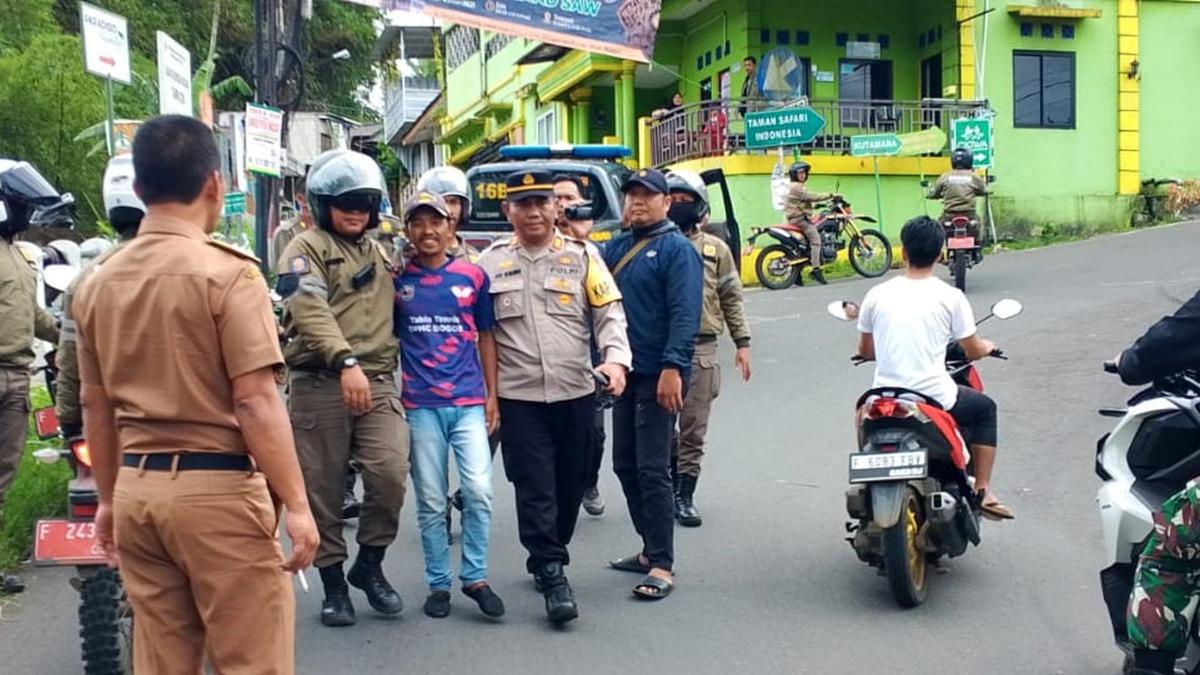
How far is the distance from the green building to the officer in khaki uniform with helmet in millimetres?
16558

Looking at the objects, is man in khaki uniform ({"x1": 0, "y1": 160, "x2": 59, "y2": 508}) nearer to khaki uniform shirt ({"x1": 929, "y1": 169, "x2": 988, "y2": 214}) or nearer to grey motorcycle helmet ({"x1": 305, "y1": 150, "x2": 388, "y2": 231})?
grey motorcycle helmet ({"x1": 305, "y1": 150, "x2": 388, "y2": 231})

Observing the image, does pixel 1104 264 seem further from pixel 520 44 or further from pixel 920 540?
pixel 520 44

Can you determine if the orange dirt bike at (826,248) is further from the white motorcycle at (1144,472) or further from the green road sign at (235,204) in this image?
the white motorcycle at (1144,472)

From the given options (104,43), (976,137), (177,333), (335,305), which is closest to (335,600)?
(335,305)

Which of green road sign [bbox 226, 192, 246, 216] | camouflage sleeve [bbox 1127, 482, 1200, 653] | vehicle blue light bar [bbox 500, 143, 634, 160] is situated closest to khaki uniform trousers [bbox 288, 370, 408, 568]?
camouflage sleeve [bbox 1127, 482, 1200, 653]

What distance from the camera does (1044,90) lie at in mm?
23891

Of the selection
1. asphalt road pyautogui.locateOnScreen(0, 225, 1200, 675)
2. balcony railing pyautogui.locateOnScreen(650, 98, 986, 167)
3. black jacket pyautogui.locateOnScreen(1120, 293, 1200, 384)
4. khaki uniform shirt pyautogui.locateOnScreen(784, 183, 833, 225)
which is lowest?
asphalt road pyautogui.locateOnScreen(0, 225, 1200, 675)

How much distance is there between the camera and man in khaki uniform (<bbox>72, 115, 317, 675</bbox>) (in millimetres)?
3311

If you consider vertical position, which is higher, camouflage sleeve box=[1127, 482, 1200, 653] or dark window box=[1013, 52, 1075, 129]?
dark window box=[1013, 52, 1075, 129]

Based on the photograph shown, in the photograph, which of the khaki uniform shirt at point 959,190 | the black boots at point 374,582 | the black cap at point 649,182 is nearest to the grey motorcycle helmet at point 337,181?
the black cap at point 649,182

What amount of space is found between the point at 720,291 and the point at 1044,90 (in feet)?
60.2

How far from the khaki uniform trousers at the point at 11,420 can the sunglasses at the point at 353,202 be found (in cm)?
197

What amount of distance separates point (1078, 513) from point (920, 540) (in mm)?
1891

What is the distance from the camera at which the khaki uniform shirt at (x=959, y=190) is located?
15.8 meters
